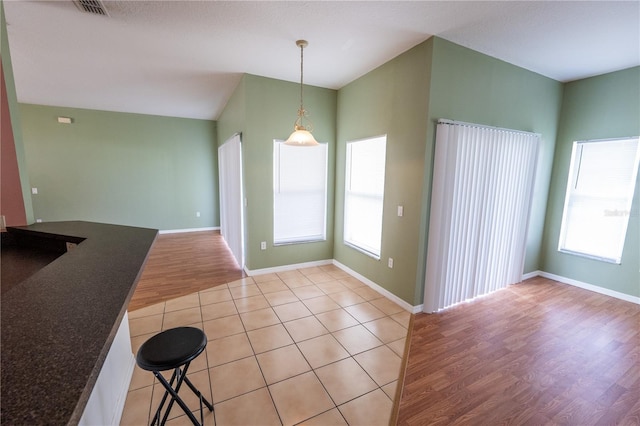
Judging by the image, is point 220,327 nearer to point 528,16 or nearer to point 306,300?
point 306,300

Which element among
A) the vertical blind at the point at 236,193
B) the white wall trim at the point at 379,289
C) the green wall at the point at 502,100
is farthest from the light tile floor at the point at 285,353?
the green wall at the point at 502,100

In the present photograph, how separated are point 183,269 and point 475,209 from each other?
416 centimetres

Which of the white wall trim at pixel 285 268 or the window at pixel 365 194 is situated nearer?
the window at pixel 365 194

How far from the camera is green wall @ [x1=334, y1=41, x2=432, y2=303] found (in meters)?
2.69

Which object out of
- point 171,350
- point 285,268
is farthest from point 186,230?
point 171,350

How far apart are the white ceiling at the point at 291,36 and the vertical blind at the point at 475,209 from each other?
0.85 m

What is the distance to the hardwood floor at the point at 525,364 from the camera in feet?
5.63

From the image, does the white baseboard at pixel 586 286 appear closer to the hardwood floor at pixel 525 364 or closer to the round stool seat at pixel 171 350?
the hardwood floor at pixel 525 364

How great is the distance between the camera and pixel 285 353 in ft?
7.29

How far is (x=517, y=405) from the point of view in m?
1.76

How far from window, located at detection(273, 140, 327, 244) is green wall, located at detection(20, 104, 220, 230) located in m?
3.63

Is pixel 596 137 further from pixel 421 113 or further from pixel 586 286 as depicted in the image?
pixel 421 113

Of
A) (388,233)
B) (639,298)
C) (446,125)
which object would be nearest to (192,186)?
(388,233)

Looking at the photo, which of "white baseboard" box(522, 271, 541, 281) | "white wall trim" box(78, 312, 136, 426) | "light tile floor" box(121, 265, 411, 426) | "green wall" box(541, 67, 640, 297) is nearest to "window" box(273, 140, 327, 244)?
"light tile floor" box(121, 265, 411, 426)
